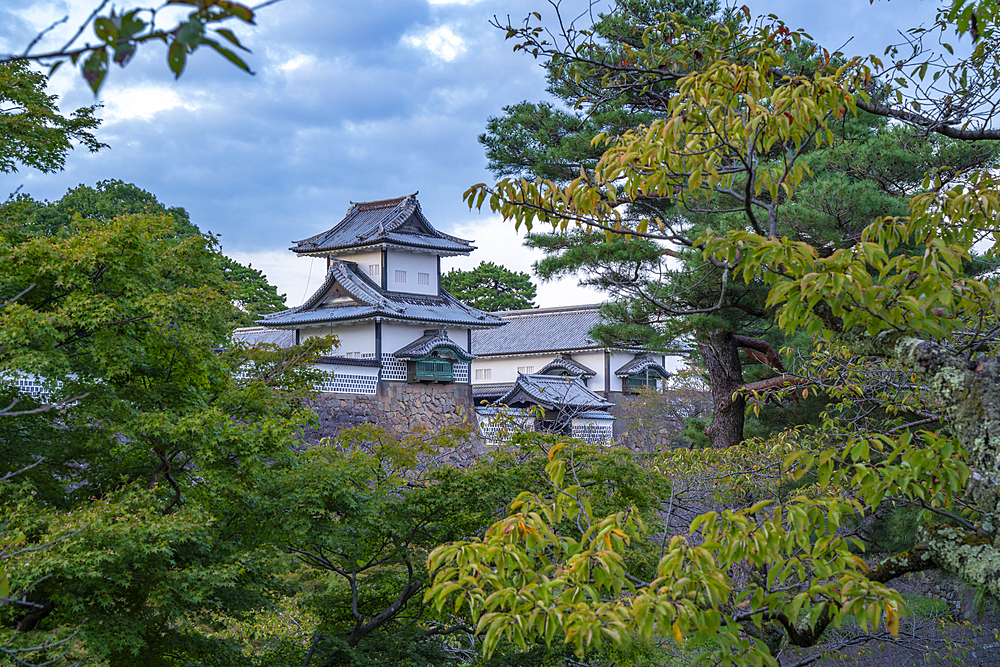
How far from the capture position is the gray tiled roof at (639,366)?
25125 mm

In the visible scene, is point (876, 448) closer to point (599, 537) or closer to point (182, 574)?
point (599, 537)

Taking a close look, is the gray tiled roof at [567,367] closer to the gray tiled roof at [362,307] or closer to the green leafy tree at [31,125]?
the gray tiled roof at [362,307]

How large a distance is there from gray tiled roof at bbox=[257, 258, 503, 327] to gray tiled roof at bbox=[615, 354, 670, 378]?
6.00 meters

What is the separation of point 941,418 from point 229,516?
5181 millimetres

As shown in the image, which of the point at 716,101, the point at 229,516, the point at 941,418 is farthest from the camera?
the point at 229,516

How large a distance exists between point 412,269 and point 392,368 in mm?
3147

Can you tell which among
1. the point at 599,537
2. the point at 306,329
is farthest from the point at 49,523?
the point at 306,329

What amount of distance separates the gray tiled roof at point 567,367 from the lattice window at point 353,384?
795cm

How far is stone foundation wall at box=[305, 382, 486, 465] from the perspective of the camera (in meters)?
17.2

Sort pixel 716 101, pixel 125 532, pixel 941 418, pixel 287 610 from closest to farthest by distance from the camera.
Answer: pixel 716 101, pixel 941 418, pixel 125 532, pixel 287 610

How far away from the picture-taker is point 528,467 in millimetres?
6504

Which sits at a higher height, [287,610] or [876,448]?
[876,448]

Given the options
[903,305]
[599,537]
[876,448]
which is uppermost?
[903,305]

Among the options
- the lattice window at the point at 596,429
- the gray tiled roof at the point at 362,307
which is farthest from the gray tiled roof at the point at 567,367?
the gray tiled roof at the point at 362,307
